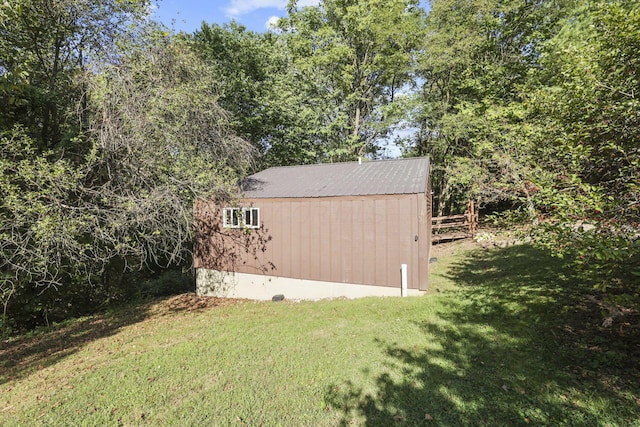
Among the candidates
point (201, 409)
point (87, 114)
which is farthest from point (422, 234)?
point (87, 114)

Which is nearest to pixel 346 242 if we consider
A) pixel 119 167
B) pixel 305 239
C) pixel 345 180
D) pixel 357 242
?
pixel 357 242

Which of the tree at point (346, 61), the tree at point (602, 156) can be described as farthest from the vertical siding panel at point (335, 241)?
the tree at point (346, 61)

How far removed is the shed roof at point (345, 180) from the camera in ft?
25.5

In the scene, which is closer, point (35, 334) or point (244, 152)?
point (35, 334)

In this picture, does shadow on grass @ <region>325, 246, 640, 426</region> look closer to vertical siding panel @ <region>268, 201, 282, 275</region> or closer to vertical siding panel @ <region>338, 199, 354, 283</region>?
vertical siding panel @ <region>338, 199, 354, 283</region>

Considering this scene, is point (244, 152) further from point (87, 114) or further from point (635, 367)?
point (635, 367)

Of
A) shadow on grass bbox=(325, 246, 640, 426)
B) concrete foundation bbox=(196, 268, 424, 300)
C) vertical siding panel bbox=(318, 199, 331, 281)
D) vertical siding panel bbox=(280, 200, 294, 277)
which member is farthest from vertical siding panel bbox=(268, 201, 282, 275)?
shadow on grass bbox=(325, 246, 640, 426)

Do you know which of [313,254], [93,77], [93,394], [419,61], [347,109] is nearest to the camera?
[93,394]

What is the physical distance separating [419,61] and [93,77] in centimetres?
1560

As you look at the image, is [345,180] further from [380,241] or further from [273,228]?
[273,228]

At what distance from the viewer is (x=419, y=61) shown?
1678 centimetres

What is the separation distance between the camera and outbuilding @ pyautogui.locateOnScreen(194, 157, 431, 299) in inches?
288

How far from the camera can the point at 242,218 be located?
9.44 metres

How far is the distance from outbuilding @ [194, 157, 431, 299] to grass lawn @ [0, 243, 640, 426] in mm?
1186
